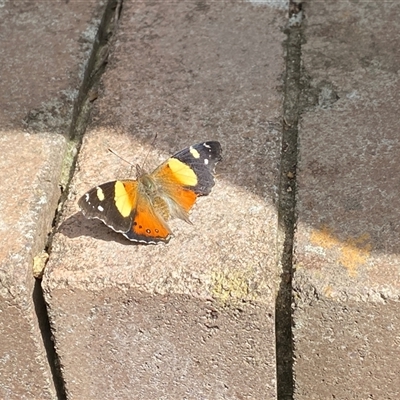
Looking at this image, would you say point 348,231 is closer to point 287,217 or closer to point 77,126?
point 287,217

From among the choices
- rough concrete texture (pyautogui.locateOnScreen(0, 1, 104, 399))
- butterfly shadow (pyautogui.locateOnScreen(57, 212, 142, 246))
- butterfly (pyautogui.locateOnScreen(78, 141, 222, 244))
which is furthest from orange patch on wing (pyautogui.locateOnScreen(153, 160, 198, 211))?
rough concrete texture (pyautogui.locateOnScreen(0, 1, 104, 399))

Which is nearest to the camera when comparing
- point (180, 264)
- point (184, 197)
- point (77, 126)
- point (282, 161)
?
point (180, 264)

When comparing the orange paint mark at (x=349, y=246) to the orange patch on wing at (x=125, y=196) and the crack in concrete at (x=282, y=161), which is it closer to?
the crack in concrete at (x=282, y=161)

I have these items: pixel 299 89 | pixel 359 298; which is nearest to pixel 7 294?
pixel 359 298

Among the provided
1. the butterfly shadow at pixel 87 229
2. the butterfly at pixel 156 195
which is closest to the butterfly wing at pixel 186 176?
the butterfly at pixel 156 195

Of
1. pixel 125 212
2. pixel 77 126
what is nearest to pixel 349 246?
pixel 125 212
